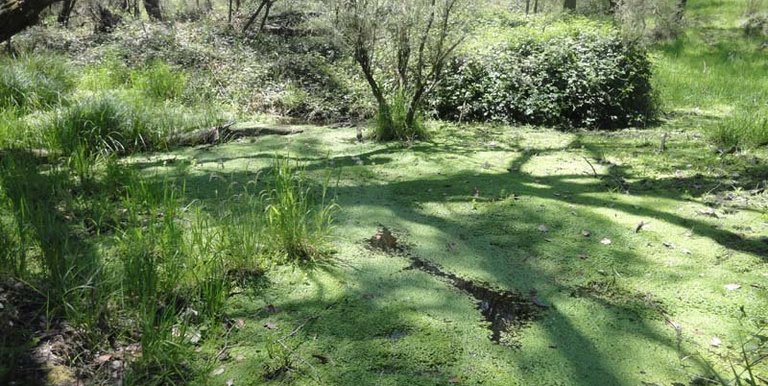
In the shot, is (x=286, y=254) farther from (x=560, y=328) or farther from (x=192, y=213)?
(x=560, y=328)

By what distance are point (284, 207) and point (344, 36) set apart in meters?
3.06

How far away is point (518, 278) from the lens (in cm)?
271

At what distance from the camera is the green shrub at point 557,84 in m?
6.26

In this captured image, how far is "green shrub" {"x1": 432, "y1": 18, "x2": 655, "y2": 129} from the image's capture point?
20.5 feet

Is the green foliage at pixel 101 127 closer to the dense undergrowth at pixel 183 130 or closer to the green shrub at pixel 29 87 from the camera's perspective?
the dense undergrowth at pixel 183 130

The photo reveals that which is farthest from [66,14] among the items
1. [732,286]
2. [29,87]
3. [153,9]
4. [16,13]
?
[732,286]

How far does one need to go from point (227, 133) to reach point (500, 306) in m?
4.08

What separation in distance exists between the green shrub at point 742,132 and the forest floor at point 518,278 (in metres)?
0.26

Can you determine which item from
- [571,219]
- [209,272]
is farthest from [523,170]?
[209,272]

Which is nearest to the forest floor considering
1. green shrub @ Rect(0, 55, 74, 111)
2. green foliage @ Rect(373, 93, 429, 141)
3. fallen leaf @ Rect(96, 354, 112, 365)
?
fallen leaf @ Rect(96, 354, 112, 365)

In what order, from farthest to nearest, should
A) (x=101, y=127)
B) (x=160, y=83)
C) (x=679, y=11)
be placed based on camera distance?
(x=679, y=11)
(x=160, y=83)
(x=101, y=127)

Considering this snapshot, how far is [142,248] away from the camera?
89.0 inches

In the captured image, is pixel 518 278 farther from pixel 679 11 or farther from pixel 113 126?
pixel 679 11

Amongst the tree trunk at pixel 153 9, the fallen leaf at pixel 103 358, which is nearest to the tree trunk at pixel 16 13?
the fallen leaf at pixel 103 358
